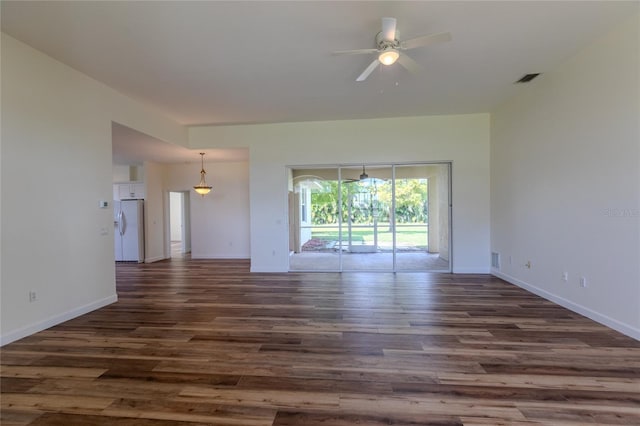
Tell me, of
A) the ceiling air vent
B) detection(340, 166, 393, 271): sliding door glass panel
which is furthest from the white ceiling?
detection(340, 166, 393, 271): sliding door glass panel

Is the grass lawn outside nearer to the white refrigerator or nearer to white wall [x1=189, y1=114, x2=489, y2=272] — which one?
white wall [x1=189, y1=114, x2=489, y2=272]

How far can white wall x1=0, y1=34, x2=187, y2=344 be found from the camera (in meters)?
3.00

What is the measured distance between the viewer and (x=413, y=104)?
202 inches

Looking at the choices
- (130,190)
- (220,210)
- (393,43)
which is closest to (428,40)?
(393,43)

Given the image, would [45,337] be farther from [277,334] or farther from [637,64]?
[637,64]

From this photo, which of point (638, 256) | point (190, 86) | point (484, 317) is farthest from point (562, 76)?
point (190, 86)

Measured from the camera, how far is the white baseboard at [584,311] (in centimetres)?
294

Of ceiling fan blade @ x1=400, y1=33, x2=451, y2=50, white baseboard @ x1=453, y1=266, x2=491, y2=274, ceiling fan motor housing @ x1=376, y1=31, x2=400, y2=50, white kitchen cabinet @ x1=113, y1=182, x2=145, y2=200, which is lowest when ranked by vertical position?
white baseboard @ x1=453, y1=266, x2=491, y2=274

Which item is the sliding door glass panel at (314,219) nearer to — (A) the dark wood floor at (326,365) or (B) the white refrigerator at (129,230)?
(A) the dark wood floor at (326,365)

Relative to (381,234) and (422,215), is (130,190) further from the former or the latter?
(422,215)

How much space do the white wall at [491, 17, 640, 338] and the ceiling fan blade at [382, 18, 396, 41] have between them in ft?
7.93

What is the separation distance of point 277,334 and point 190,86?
3.59 meters

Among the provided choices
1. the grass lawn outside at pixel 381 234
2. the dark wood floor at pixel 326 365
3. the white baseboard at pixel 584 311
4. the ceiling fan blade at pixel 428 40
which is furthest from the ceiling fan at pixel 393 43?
the grass lawn outside at pixel 381 234

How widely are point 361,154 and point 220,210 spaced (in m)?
4.50
